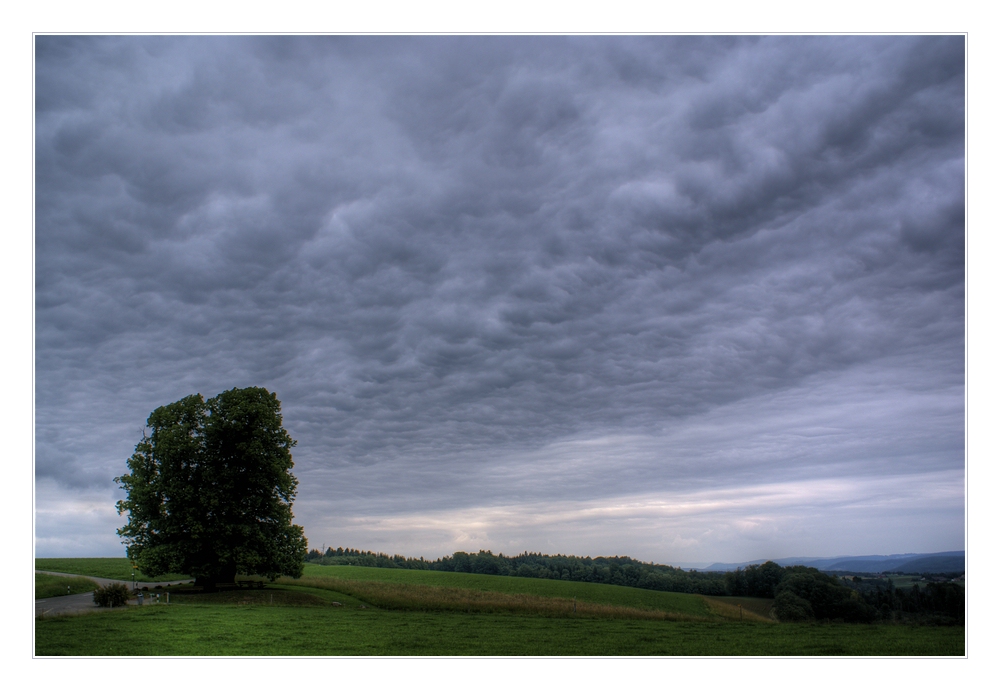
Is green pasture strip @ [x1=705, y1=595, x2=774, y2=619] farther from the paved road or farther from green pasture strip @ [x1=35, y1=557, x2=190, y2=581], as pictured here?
green pasture strip @ [x1=35, y1=557, x2=190, y2=581]

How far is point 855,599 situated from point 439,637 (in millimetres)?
20844

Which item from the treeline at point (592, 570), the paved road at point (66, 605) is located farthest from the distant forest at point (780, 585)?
the paved road at point (66, 605)

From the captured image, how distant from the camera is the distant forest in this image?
90.5 ft

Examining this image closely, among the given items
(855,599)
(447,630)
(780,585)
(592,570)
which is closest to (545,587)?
(592,570)

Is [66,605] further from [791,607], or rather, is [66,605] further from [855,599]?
[855,599]

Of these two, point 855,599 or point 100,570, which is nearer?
point 855,599

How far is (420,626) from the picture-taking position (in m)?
26.9

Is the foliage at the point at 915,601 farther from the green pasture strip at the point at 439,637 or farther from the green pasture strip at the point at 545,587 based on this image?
the green pasture strip at the point at 545,587

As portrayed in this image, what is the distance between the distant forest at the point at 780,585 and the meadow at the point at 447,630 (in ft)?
4.78

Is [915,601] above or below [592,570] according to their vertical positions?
above

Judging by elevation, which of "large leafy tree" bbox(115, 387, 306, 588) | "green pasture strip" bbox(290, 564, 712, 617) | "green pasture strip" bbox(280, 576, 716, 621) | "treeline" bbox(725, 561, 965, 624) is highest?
"large leafy tree" bbox(115, 387, 306, 588)

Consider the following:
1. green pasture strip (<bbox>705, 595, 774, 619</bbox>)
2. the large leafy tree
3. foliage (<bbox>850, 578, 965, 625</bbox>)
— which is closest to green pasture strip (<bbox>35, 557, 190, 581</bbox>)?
the large leafy tree

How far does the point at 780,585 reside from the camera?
Answer: 112 feet

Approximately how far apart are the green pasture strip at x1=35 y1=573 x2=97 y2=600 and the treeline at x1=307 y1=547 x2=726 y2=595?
29718 millimetres
